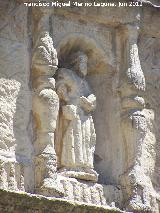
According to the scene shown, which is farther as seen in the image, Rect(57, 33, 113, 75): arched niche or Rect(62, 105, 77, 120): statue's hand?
Rect(57, 33, 113, 75): arched niche

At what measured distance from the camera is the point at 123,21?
934 cm

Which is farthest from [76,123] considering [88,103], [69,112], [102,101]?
[102,101]

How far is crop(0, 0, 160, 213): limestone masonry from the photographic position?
843 cm

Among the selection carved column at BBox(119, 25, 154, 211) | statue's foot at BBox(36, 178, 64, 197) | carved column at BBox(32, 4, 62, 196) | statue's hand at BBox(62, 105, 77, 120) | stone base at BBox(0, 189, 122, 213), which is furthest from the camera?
carved column at BBox(119, 25, 154, 211)

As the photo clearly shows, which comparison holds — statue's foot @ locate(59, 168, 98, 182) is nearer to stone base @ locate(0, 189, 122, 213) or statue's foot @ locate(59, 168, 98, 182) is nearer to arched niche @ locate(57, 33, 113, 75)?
Result: stone base @ locate(0, 189, 122, 213)

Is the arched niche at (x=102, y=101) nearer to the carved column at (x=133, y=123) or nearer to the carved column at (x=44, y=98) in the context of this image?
the carved column at (x=133, y=123)

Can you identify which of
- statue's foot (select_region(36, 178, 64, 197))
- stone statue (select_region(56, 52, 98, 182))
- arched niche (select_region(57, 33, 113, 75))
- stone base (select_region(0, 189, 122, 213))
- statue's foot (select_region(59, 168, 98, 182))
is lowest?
stone base (select_region(0, 189, 122, 213))

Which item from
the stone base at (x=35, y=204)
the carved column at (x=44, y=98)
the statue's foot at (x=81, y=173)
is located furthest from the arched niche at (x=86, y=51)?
the stone base at (x=35, y=204)

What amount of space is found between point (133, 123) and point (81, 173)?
0.73 meters

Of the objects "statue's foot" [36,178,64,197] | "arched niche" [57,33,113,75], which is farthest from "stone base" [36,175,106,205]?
"arched niche" [57,33,113,75]

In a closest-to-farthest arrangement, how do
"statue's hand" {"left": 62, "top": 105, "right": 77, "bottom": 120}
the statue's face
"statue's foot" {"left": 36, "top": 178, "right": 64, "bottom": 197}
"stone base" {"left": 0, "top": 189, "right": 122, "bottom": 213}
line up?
"stone base" {"left": 0, "top": 189, "right": 122, "bottom": 213} → "statue's foot" {"left": 36, "top": 178, "right": 64, "bottom": 197} → "statue's hand" {"left": 62, "top": 105, "right": 77, "bottom": 120} → the statue's face

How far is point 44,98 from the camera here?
8.65m

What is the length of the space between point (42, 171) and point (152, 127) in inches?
58.3

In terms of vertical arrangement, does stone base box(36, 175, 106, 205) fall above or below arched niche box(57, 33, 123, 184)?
below
